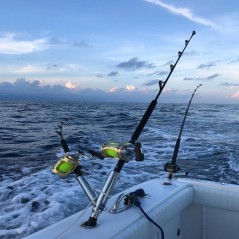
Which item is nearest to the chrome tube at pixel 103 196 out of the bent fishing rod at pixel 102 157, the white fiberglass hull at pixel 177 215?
the bent fishing rod at pixel 102 157

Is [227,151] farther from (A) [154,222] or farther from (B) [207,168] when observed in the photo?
(A) [154,222]

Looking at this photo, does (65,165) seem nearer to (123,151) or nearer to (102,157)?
(102,157)

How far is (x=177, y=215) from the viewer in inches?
111

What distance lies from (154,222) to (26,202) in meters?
3.66

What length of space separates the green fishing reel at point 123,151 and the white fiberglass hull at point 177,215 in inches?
19.0

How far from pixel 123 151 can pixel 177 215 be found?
4.37 ft

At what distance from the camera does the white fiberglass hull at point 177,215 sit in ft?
6.65

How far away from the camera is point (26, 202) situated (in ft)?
17.4

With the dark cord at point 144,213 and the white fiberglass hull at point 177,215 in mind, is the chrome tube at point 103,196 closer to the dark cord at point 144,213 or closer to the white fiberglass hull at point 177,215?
the white fiberglass hull at point 177,215

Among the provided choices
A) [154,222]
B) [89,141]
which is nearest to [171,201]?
[154,222]

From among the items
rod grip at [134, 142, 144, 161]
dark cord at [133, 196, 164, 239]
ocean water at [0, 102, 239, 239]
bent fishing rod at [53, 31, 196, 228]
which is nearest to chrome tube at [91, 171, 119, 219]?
bent fishing rod at [53, 31, 196, 228]

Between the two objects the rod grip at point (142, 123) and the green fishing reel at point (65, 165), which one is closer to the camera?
the green fishing reel at point (65, 165)

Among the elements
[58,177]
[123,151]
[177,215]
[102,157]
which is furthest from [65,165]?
[58,177]

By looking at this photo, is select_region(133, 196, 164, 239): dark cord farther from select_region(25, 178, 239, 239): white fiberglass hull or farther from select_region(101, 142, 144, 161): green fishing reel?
select_region(101, 142, 144, 161): green fishing reel
